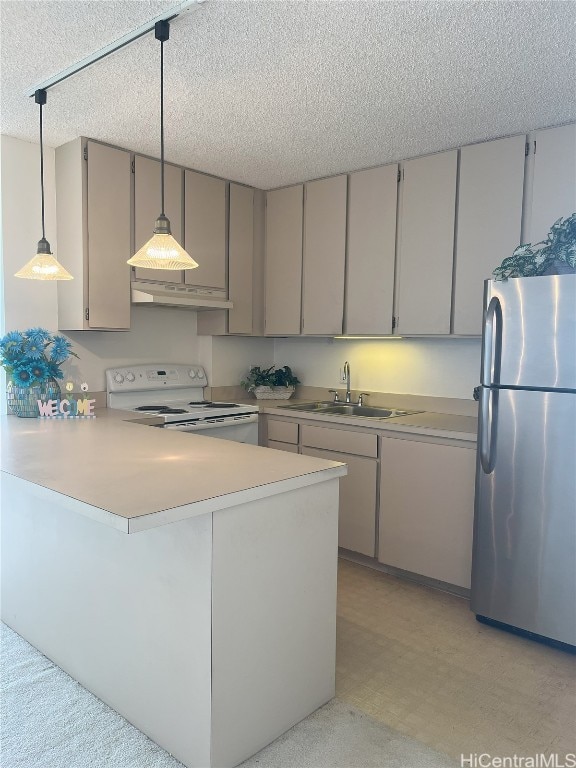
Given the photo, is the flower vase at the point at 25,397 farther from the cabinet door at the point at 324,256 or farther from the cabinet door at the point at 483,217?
the cabinet door at the point at 483,217

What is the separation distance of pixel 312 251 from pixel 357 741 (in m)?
2.97

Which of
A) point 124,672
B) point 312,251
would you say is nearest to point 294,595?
point 124,672

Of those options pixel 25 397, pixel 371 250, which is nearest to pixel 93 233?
pixel 25 397

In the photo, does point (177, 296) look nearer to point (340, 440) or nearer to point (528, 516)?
point (340, 440)

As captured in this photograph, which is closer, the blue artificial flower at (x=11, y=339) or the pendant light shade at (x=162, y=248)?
the pendant light shade at (x=162, y=248)

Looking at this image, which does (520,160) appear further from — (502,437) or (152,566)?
(152,566)

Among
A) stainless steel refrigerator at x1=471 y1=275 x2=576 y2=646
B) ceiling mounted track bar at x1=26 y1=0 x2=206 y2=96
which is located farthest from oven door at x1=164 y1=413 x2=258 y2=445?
ceiling mounted track bar at x1=26 y1=0 x2=206 y2=96

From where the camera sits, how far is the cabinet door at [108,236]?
3.16 m

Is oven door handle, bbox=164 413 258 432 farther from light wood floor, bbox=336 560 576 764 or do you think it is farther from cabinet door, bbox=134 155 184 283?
light wood floor, bbox=336 560 576 764

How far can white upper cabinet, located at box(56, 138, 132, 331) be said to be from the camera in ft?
10.3

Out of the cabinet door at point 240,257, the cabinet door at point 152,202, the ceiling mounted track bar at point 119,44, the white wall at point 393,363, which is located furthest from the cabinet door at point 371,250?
the ceiling mounted track bar at point 119,44

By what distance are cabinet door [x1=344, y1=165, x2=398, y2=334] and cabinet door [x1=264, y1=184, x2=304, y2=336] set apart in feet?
1.52

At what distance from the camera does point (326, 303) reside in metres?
3.81

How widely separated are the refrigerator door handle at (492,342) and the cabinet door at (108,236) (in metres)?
2.10
